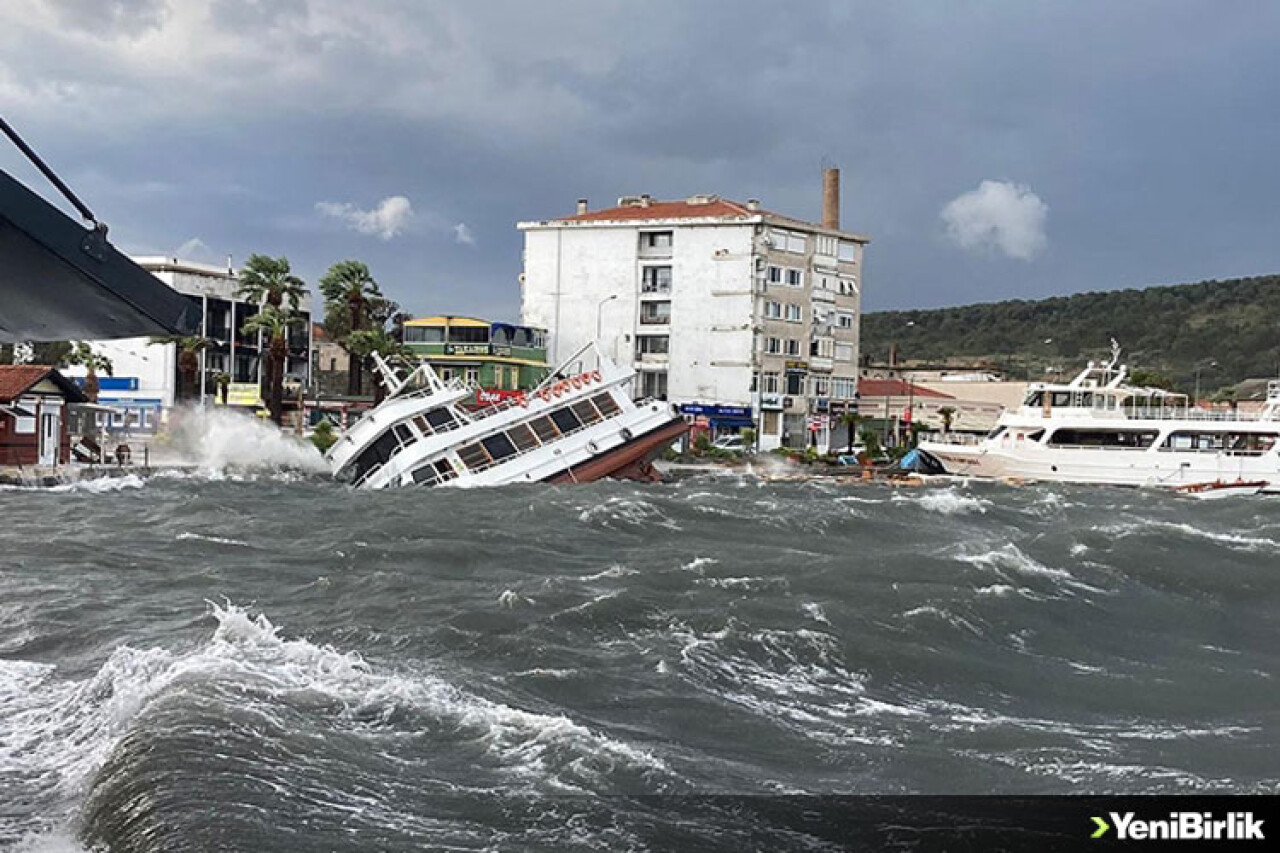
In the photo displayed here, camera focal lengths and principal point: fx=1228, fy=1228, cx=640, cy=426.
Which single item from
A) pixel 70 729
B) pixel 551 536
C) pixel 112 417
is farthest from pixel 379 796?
pixel 112 417

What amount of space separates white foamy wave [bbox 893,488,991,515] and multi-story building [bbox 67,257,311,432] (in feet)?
133

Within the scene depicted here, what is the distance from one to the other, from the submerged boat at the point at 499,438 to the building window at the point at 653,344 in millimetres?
30190

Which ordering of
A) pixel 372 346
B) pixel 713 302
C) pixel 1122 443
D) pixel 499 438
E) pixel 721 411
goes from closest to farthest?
pixel 499 438
pixel 1122 443
pixel 372 346
pixel 721 411
pixel 713 302

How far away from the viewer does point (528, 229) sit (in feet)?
251

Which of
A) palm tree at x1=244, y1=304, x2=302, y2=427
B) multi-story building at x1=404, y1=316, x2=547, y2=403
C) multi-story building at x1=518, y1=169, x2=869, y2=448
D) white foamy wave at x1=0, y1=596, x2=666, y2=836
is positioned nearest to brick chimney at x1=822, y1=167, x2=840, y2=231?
multi-story building at x1=518, y1=169, x2=869, y2=448

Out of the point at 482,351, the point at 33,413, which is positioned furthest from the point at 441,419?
the point at 482,351

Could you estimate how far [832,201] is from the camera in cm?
7994

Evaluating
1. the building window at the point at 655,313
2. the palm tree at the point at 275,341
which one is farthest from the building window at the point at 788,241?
the palm tree at the point at 275,341

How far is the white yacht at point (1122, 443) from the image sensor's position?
165 feet

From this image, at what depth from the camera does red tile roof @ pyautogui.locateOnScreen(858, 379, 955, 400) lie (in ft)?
263

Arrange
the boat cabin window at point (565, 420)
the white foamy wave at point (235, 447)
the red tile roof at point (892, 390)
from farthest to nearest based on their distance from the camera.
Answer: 1. the red tile roof at point (892, 390)
2. the white foamy wave at point (235, 447)
3. the boat cabin window at point (565, 420)

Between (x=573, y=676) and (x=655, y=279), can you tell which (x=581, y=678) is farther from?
(x=655, y=279)

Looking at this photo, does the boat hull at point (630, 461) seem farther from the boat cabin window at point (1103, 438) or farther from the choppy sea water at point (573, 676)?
the boat cabin window at point (1103, 438)

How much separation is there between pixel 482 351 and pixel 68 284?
66861 mm
